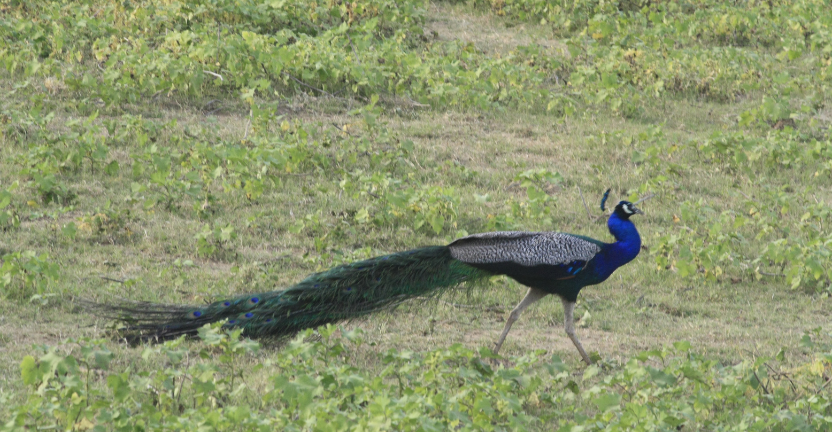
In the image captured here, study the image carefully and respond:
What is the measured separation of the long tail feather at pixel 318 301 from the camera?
465cm

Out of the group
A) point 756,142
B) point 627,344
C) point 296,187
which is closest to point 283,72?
point 296,187

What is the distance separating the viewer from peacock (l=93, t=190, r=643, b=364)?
186 inches

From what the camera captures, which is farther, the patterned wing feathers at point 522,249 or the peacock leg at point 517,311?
the peacock leg at point 517,311

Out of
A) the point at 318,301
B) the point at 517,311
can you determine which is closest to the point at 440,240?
the point at 517,311

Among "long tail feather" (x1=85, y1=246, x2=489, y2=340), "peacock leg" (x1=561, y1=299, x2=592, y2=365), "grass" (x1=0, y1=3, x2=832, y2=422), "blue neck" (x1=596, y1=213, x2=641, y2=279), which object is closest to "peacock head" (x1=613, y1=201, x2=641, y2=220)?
"blue neck" (x1=596, y1=213, x2=641, y2=279)

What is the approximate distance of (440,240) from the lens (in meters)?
6.46

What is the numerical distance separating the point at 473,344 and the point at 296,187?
230cm

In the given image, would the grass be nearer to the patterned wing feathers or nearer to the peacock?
the peacock

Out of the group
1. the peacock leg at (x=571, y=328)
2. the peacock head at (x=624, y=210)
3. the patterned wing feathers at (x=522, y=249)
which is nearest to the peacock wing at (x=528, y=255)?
the patterned wing feathers at (x=522, y=249)

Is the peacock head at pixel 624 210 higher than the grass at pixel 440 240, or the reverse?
the peacock head at pixel 624 210

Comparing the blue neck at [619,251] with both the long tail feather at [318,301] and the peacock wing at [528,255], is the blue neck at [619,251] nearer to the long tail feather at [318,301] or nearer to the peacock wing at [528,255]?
the peacock wing at [528,255]

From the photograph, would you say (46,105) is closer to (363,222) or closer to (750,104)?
(363,222)

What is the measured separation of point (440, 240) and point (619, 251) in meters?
1.61

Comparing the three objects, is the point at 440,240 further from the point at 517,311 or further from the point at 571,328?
the point at 571,328
